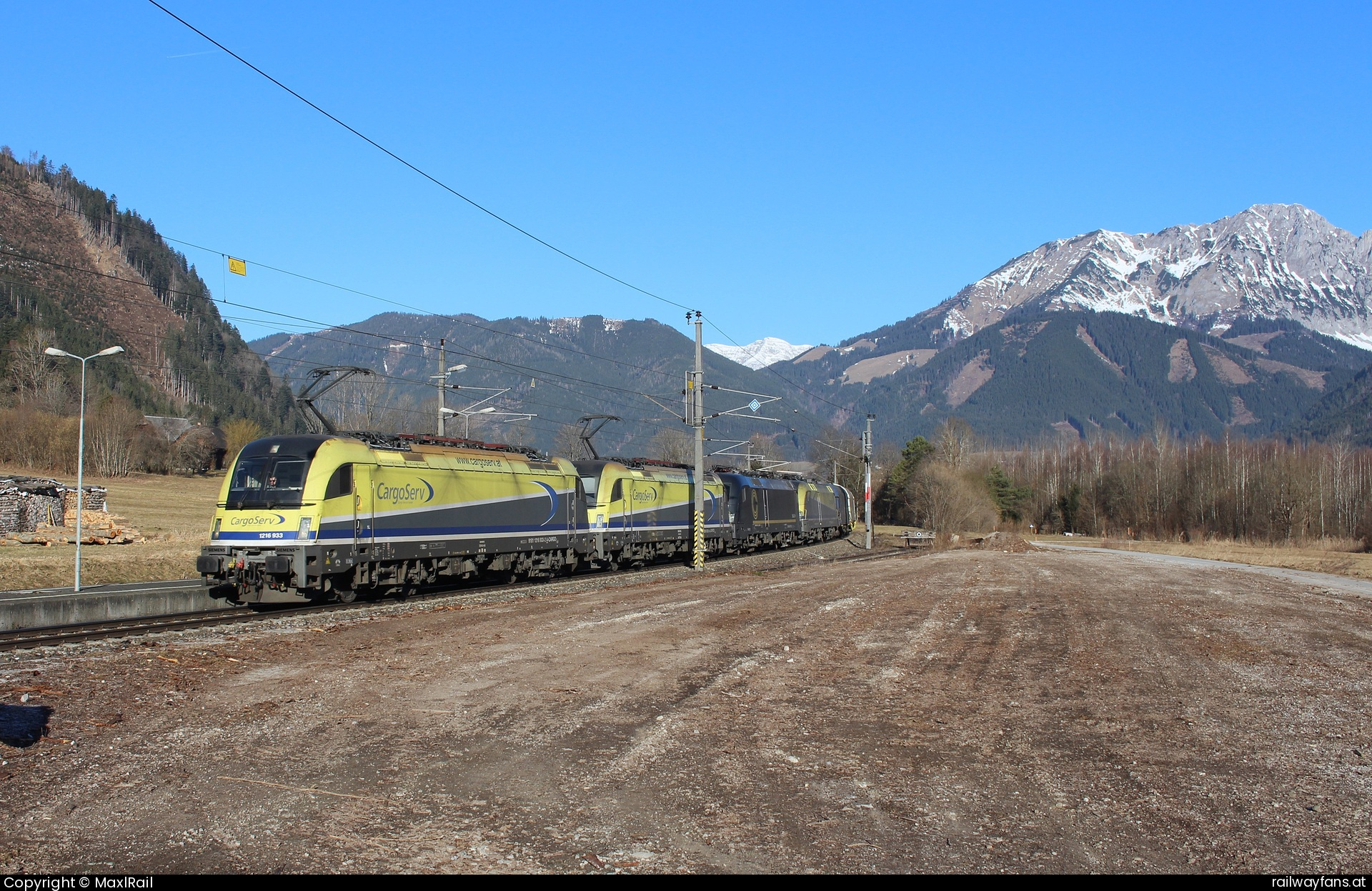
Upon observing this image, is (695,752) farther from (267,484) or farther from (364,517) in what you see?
(267,484)

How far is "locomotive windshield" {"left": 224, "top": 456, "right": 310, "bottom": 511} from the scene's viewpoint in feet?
66.4

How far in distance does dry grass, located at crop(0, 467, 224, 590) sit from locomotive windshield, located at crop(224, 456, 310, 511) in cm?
1013

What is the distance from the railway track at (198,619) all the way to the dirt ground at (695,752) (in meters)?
1.47

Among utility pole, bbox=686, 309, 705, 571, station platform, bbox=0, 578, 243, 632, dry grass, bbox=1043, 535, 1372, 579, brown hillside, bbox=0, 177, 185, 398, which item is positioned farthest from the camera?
brown hillside, bbox=0, 177, 185, 398

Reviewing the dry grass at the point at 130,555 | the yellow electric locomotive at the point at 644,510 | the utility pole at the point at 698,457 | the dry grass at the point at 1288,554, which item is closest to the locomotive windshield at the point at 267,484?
the dry grass at the point at 130,555

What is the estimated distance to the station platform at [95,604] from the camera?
63.6 feet

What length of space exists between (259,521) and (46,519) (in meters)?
27.7

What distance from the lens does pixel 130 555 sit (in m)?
33.2

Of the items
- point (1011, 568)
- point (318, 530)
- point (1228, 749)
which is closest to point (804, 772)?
point (1228, 749)

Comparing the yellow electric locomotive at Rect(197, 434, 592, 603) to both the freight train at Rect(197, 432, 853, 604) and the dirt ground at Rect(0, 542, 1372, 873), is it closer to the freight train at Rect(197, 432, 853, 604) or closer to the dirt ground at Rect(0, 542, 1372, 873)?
the freight train at Rect(197, 432, 853, 604)

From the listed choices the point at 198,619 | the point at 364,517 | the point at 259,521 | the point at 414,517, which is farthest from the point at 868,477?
the point at 198,619

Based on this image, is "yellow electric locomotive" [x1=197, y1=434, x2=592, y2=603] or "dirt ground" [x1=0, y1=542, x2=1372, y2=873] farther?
"yellow electric locomotive" [x1=197, y1=434, x2=592, y2=603]

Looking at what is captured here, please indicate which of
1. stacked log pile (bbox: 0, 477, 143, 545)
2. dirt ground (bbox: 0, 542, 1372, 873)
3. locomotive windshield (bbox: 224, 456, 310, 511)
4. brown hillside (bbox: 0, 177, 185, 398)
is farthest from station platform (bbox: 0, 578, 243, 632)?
brown hillside (bbox: 0, 177, 185, 398)
